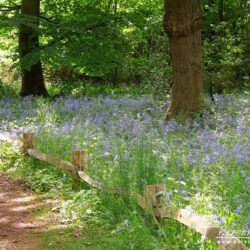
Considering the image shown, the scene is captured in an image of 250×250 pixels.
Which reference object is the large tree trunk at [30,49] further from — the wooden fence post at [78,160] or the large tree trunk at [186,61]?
the wooden fence post at [78,160]

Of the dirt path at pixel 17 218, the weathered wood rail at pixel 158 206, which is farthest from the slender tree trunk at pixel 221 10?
the dirt path at pixel 17 218

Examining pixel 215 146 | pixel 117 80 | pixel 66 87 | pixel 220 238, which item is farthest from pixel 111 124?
pixel 117 80

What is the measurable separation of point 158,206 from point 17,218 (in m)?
2.59

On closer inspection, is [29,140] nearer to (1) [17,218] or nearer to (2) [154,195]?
(1) [17,218]

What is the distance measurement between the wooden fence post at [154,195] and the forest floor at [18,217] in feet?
4.99

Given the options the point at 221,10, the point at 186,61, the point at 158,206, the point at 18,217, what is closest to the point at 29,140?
the point at 18,217

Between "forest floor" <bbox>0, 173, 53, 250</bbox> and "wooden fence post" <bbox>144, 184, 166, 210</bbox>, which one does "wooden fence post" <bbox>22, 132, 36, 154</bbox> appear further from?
"wooden fence post" <bbox>144, 184, 166, 210</bbox>

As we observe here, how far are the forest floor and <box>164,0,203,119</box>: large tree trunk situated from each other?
440 cm

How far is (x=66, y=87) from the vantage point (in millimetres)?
19484

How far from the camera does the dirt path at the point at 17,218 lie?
226 inches

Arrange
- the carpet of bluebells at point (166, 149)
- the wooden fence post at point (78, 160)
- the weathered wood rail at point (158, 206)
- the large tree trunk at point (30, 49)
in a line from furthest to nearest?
1. the large tree trunk at point (30, 49)
2. the wooden fence post at point (78, 160)
3. the carpet of bluebells at point (166, 149)
4. the weathered wood rail at point (158, 206)

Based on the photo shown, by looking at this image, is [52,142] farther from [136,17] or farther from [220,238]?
[136,17]

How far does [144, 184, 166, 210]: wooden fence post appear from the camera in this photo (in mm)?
4867

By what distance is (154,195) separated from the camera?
16.0 ft
